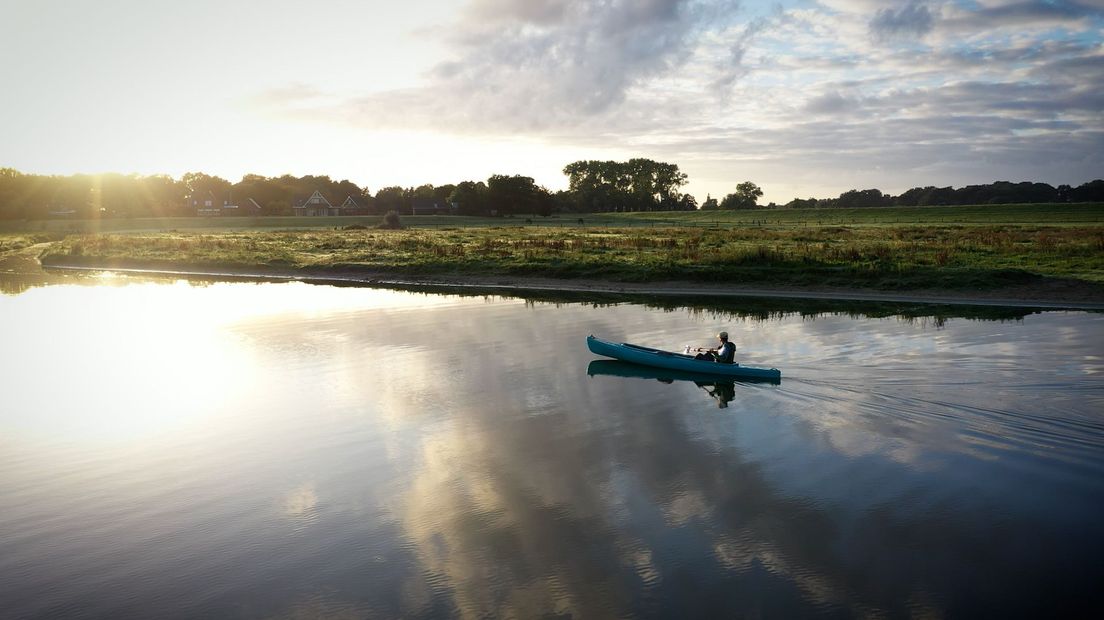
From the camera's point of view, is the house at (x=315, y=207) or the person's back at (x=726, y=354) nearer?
the person's back at (x=726, y=354)

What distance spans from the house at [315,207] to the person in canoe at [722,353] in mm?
159546

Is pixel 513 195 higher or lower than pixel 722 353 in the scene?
higher

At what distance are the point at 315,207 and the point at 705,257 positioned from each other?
13549cm

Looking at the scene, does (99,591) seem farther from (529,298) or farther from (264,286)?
(264,286)

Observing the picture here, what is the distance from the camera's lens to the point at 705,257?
188 ft

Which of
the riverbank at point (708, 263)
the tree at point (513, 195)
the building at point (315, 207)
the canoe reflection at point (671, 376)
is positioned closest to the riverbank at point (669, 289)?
the riverbank at point (708, 263)

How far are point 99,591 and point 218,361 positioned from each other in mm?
19313

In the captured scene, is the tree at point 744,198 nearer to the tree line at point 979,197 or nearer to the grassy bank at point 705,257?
the tree line at point 979,197

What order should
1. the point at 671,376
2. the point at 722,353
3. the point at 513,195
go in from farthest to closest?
the point at 513,195
the point at 671,376
the point at 722,353

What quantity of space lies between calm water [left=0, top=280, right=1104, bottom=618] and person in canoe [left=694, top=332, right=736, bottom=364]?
0.94 meters

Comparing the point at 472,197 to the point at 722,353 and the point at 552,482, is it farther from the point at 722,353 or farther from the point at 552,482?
the point at 552,482

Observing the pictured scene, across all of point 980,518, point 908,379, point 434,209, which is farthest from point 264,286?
point 434,209

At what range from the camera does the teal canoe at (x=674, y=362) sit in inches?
1008

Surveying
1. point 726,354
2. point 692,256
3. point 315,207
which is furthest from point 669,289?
point 315,207
